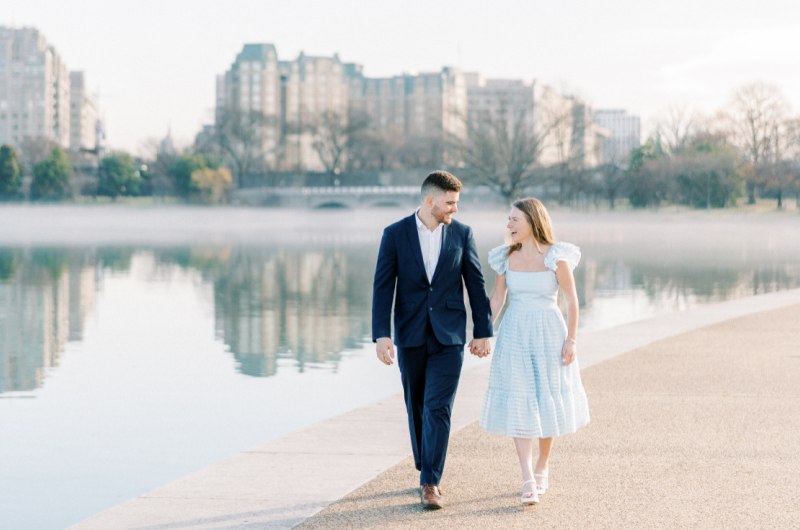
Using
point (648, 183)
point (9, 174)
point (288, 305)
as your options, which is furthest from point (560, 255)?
point (9, 174)

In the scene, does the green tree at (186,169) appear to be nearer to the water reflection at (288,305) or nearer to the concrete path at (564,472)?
the water reflection at (288,305)

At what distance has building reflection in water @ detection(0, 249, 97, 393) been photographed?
51.6ft

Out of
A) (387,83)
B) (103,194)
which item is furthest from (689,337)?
(387,83)

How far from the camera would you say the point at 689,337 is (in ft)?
48.7

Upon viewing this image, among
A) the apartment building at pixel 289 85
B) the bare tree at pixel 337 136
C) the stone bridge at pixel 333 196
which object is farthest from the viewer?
the apartment building at pixel 289 85

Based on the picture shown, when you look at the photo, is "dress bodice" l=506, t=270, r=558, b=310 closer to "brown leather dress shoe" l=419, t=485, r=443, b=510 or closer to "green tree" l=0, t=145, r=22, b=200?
"brown leather dress shoe" l=419, t=485, r=443, b=510

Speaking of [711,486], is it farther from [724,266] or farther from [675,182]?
[675,182]

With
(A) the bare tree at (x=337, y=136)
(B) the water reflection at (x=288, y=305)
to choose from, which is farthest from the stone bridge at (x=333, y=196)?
(B) the water reflection at (x=288, y=305)

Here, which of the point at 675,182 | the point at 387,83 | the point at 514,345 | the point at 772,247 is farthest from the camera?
the point at 387,83

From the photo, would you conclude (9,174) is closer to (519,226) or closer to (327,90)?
(327,90)

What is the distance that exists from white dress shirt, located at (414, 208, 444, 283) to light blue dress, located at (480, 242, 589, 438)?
319mm

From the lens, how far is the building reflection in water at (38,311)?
51.6 ft

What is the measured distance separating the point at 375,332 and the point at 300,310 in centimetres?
1720

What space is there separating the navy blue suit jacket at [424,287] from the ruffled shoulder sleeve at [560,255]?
37cm
